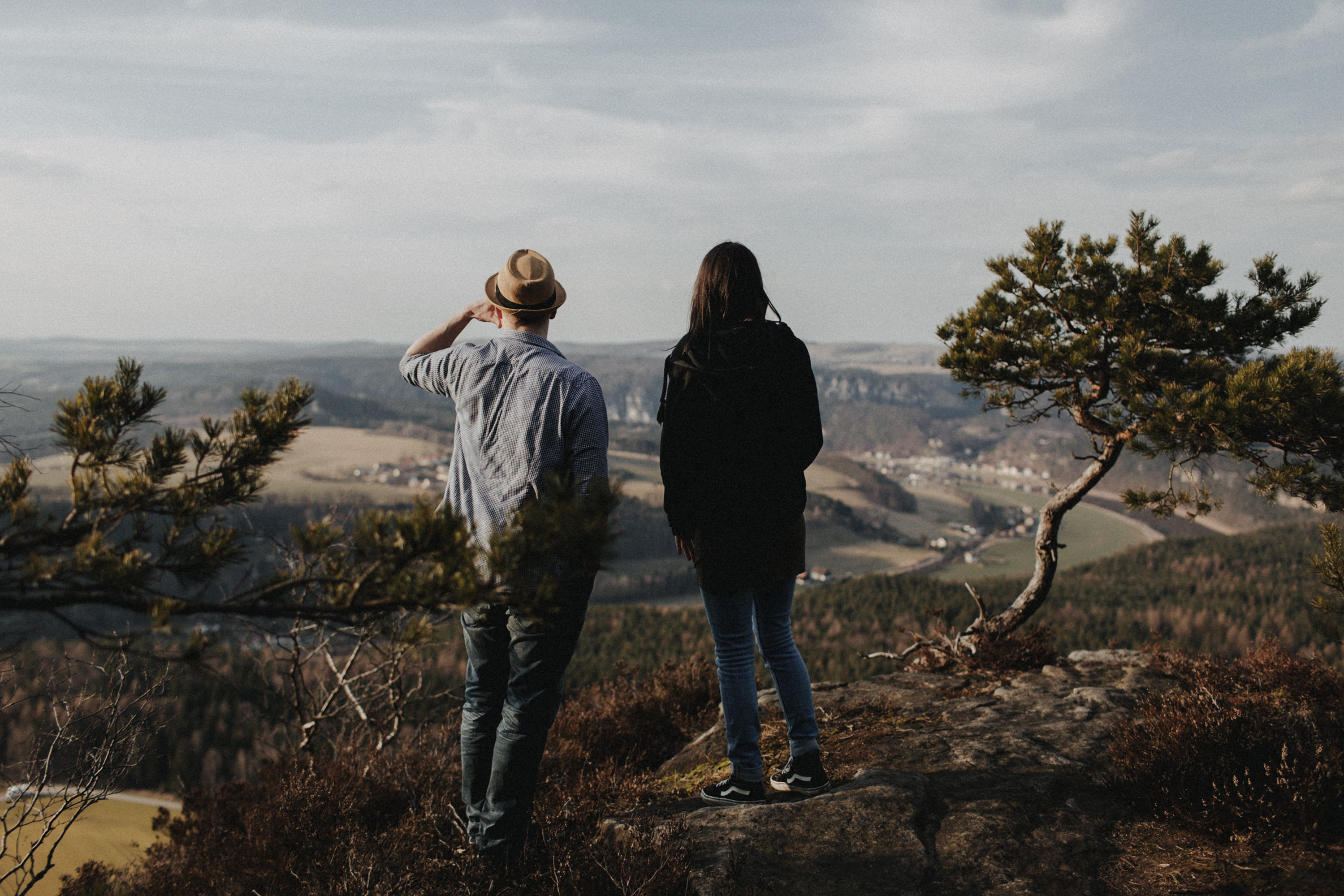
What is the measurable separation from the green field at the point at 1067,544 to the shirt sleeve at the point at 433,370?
67.9 meters

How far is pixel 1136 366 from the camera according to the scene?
18.0ft

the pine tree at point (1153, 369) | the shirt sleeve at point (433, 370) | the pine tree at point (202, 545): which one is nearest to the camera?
the pine tree at point (202, 545)

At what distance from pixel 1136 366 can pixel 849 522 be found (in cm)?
10502

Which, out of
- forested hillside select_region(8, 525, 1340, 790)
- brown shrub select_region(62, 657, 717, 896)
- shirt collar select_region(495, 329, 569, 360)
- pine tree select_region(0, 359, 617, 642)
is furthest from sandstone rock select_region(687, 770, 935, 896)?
forested hillside select_region(8, 525, 1340, 790)

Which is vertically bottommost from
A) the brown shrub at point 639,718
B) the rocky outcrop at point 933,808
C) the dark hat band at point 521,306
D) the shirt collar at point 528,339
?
the brown shrub at point 639,718

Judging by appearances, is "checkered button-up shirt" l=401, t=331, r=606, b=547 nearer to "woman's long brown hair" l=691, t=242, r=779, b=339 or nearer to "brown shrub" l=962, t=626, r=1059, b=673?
"woman's long brown hair" l=691, t=242, r=779, b=339

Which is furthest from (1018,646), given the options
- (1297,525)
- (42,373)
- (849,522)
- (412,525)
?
(42,373)

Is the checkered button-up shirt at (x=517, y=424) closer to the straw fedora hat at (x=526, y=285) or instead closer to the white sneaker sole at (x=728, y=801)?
the straw fedora hat at (x=526, y=285)

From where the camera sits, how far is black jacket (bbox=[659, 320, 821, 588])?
3451 millimetres

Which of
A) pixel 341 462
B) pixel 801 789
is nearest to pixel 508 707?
pixel 801 789

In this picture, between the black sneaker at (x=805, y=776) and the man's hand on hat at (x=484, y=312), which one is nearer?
the man's hand on hat at (x=484, y=312)

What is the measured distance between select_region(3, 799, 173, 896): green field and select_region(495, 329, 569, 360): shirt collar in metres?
6.93

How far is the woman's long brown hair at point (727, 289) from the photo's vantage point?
139 inches

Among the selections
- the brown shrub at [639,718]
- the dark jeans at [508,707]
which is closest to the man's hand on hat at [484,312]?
the dark jeans at [508,707]
